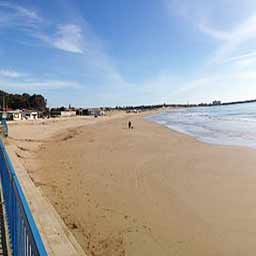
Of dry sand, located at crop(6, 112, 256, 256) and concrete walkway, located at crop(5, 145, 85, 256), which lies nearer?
concrete walkway, located at crop(5, 145, 85, 256)

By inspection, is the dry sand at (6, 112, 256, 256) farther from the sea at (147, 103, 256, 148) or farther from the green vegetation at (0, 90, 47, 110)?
the green vegetation at (0, 90, 47, 110)

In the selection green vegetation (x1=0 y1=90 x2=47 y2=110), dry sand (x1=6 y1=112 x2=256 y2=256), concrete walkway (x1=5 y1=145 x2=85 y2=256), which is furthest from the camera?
green vegetation (x1=0 y1=90 x2=47 y2=110)

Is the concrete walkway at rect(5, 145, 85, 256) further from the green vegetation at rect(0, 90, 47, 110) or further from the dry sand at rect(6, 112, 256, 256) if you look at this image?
the green vegetation at rect(0, 90, 47, 110)

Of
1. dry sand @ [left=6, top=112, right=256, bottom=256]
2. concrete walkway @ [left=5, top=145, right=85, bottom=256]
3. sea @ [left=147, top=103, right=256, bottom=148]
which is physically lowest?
sea @ [left=147, top=103, right=256, bottom=148]

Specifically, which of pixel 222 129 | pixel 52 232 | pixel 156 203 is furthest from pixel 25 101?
pixel 52 232

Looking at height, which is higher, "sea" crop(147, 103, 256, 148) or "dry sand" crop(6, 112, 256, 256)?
"dry sand" crop(6, 112, 256, 256)

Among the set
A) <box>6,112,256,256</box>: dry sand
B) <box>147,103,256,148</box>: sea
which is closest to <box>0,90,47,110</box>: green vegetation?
<box>147,103,256,148</box>: sea

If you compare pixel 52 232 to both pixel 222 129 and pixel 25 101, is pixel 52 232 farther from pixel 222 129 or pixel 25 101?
pixel 25 101

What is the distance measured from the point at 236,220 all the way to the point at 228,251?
1.60 m

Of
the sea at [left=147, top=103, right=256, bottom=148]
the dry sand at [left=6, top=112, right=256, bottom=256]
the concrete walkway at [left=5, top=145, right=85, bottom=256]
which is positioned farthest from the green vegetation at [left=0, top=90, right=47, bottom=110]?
the concrete walkway at [left=5, top=145, right=85, bottom=256]

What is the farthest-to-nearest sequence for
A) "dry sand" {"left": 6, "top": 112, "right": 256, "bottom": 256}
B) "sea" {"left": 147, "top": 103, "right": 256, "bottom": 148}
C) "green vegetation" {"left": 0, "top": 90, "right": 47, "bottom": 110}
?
"green vegetation" {"left": 0, "top": 90, "right": 47, "bottom": 110}, "sea" {"left": 147, "top": 103, "right": 256, "bottom": 148}, "dry sand" {"left": 6, "top": 112, "right": 256, "bottom": 256}

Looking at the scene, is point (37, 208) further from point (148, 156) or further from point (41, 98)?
point (41, 98)

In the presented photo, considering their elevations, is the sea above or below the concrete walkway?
below

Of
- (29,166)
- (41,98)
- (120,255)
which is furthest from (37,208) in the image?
(41,98)
